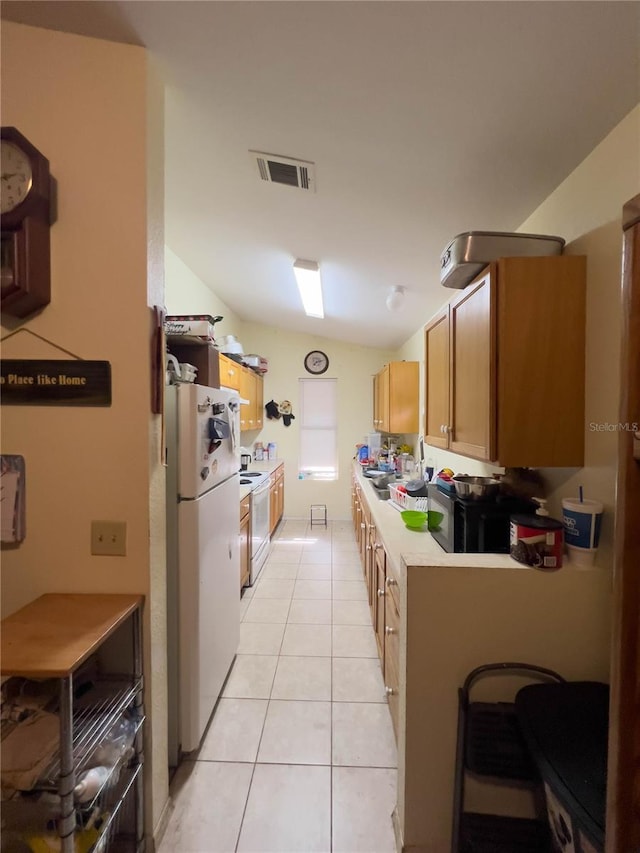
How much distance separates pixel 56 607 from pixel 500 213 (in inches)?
94.5

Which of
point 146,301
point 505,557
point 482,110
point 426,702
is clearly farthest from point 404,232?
point 426,702

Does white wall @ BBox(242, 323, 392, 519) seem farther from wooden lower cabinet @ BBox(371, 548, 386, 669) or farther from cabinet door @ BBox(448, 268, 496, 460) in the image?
cabinet door @ BBox(448, 268, 496, 460)

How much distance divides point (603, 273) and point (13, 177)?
192cm

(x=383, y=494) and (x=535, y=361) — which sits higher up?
(x=535, y=361)

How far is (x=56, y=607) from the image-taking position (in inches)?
44.5

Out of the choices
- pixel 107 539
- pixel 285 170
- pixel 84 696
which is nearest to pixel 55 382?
pixel 107 539

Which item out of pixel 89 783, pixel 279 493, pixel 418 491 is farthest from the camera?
Answer: pixel 279 493

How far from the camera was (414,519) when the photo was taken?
2018 millimetres

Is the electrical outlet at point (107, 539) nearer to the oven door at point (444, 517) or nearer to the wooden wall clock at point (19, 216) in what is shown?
the wooden wall clock at point (19, 216)

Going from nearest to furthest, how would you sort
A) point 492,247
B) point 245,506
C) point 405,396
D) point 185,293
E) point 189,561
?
1. point 492,247
2. point 189,561
3. point 245,506
4. point 185,293
5. point 405,396

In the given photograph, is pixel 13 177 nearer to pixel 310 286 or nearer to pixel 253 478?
pixel 310 286

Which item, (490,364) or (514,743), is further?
(490,364)

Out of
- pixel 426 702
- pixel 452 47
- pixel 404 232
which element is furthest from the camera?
pixel 404 232

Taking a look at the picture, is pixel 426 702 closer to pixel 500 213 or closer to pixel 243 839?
pixel 243 839
